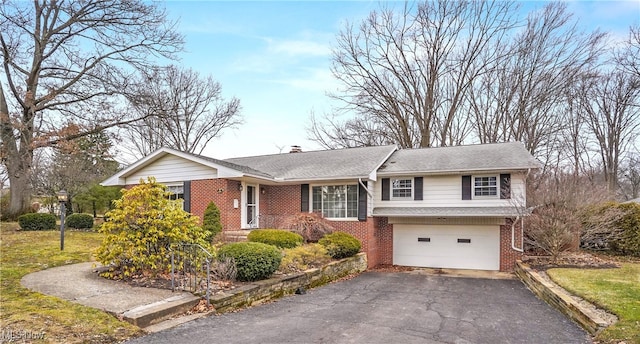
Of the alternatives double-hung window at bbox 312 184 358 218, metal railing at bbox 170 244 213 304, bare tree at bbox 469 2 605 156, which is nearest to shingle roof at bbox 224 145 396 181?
double-hung window at bbox 312 184 358 218

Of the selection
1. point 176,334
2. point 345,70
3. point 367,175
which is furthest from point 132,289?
point 345,70

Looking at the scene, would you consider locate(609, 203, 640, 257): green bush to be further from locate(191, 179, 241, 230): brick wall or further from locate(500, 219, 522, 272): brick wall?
locate(191, 179, 241, 230): brick wall

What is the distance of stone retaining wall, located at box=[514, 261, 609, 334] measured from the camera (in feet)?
19.3

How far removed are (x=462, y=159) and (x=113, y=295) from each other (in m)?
12.9

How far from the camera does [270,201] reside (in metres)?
16.1

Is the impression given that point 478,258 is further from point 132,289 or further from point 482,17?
point 482,17

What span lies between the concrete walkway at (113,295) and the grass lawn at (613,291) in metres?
6.67

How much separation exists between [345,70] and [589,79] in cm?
1492

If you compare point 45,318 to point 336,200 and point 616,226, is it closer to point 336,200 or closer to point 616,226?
point 336,200

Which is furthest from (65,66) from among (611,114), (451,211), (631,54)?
(611,114)

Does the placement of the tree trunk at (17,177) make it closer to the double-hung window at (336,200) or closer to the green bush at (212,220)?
the green bush at (212,220)

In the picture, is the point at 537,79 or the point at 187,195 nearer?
the point at 187,195

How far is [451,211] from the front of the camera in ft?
45.0

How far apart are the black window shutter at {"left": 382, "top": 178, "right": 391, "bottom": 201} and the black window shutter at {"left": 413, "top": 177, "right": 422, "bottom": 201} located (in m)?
1.02
